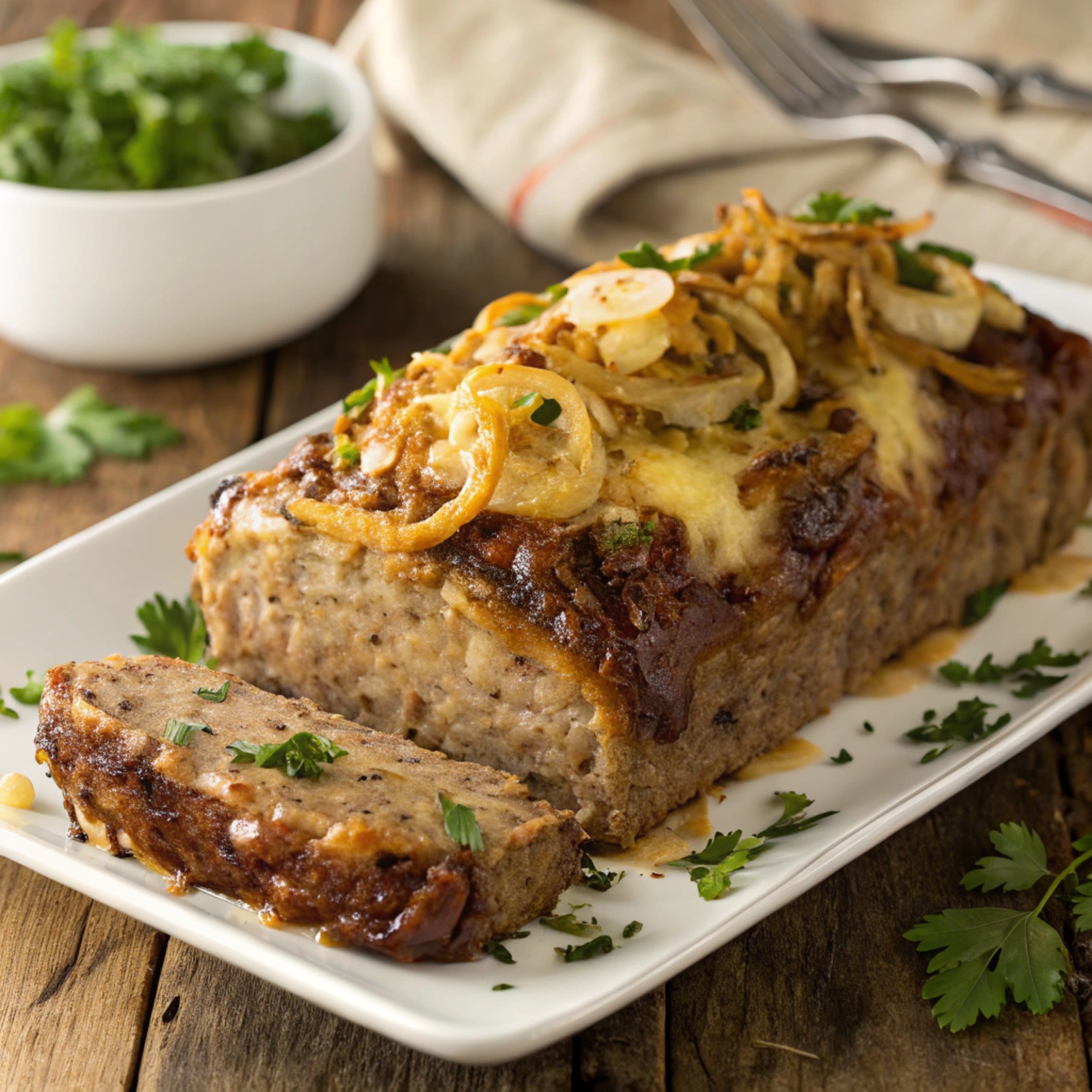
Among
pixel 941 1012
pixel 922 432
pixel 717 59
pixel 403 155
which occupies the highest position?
pixel 922 432

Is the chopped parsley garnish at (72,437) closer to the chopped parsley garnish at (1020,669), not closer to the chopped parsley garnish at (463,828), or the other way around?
the chopped parsley garnish at (463,828)

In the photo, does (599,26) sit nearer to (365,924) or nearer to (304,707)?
(304,707)

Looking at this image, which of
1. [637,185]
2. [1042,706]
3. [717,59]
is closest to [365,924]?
[1042,706]

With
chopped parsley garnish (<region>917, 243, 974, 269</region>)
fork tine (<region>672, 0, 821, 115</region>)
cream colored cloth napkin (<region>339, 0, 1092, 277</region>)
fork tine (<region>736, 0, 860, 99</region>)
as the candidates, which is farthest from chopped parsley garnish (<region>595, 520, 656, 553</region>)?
fork tine (<region>736, 0, 860, 99</region>)

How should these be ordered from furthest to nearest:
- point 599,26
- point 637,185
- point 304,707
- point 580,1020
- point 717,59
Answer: point 717,59
point 599,26
point 637,185
point 304,707
point 580,1020

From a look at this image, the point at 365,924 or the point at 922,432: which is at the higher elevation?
the point at 922,432

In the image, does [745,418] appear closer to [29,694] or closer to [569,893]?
[569,893]

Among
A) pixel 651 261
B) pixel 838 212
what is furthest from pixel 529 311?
pixel 838 212
